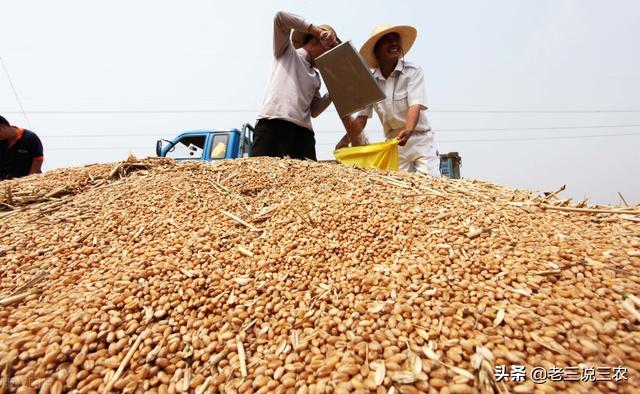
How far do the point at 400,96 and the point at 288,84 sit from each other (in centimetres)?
106

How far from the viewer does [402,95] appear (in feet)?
9.67

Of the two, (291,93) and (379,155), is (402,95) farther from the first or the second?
(291,93)

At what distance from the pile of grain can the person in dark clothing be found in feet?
7.52

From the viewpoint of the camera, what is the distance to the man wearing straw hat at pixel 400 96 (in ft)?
9.54

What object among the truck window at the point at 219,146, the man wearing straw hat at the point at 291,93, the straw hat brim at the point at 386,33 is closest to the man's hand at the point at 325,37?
the man wearing straw hat at the point at 291,93

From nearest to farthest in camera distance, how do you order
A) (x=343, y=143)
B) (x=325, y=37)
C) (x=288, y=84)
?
(x=325, y=37)
(x=288, y=84)
(x=343, y=143)

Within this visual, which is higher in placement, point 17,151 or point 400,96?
point 400,96

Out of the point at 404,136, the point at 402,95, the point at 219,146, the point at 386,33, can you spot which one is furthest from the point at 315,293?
the point at 219,146

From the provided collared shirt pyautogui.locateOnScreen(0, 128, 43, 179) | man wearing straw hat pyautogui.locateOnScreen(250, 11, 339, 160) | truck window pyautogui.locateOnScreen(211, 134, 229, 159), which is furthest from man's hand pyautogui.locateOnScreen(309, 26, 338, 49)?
truck window pyautogui.locateOnScreen(211, 134, 229, 159)

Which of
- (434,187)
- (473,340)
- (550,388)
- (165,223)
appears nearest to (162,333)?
(165,223)

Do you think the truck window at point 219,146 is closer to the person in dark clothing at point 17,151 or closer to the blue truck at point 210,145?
the blue truck at point 210,145

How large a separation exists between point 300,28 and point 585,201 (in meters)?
2.29

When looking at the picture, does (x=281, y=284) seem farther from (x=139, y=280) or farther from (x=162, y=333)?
(x=139, y=280)

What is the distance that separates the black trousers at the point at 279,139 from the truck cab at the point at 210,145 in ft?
12.3
